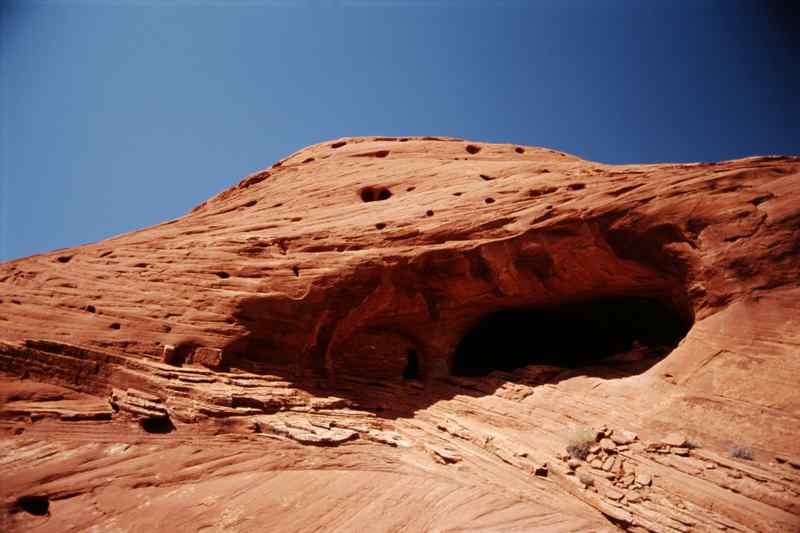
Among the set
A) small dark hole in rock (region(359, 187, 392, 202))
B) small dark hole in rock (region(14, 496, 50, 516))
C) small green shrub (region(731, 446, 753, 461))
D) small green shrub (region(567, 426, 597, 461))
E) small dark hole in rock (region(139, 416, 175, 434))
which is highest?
small dark hole in rock (region(359, 187, 392, 202))

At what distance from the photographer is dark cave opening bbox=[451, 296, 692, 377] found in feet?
41.9

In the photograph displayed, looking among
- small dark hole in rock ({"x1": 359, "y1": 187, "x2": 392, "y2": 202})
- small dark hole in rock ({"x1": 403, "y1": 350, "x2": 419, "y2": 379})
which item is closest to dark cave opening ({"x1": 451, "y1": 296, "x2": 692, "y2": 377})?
small dark hole in rock ({"x1": 403, "y1": 350, "x2": 419, "y2": 379})

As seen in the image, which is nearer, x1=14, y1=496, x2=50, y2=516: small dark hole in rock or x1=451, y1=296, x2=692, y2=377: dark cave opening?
x1=14, y1=496, x2=50, y2=516: small dark hole in rock

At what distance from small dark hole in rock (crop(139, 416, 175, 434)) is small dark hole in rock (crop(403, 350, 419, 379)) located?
647 cm

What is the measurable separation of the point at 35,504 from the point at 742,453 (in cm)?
1101

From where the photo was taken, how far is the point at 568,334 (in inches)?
564

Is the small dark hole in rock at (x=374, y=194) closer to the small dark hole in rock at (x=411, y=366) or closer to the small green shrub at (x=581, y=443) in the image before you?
the small dark hole in rock at (x=411, y=366)

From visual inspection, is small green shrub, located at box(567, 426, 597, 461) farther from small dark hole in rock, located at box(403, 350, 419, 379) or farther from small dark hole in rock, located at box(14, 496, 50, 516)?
small dark hole in rock, located at box(14, 496, 50, 516)

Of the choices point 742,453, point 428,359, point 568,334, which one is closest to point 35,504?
point 428,359

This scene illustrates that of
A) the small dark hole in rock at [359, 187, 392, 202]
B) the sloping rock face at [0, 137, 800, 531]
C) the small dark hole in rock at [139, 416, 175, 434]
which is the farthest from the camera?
the small dark hole in rock at [359, 187, 392, 202]

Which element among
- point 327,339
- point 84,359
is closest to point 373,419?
point 327,339

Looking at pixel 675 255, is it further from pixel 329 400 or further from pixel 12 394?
pixel 12 394

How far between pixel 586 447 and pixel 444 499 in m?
2.79

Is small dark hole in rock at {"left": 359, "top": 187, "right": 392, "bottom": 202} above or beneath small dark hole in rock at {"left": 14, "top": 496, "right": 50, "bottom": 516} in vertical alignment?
above
